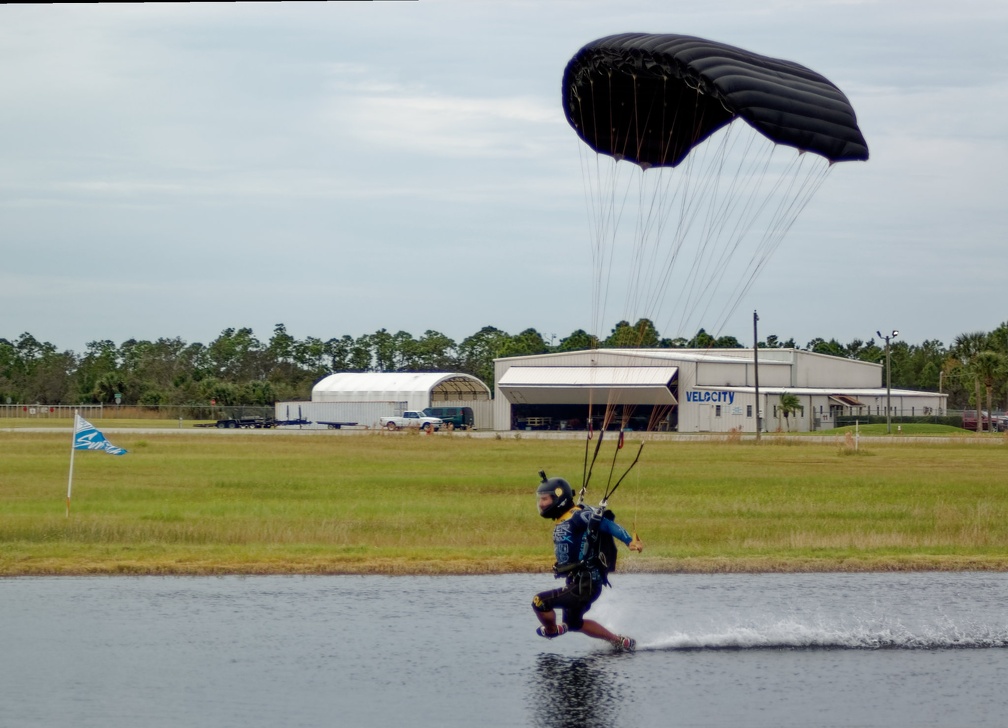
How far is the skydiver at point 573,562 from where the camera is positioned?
10.8 metres

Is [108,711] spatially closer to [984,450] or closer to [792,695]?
[792,695]

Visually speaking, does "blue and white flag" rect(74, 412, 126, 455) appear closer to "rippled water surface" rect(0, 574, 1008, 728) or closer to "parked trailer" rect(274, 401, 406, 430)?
"rippled water surface" rect(0, 574, 1008, 728)

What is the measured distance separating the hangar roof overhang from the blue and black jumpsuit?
218 ft

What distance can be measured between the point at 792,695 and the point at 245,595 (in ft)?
22.9

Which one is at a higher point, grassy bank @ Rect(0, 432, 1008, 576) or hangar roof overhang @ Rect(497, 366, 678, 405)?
hangar roof overhang @ Rect(497, 366, 678, 405)

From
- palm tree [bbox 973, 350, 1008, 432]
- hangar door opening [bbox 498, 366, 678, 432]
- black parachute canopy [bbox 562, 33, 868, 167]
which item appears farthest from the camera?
palm tree [bbox 973, 350, 1008, 432]

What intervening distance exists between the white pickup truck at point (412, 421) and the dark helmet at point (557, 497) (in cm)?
7292

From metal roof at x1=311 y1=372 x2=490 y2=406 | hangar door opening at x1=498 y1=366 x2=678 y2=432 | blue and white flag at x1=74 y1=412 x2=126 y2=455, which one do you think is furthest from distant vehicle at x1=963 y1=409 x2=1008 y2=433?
blue and white flag at x1=74 y1=412 x2=126 y2=455

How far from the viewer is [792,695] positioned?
9.48 meters

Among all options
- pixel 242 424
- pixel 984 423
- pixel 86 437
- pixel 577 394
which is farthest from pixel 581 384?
pixel 86 437

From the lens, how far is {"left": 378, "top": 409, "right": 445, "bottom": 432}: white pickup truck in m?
85.6

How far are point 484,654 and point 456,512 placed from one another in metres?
13.7

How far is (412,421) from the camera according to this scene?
3425 inches

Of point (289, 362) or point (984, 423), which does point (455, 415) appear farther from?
point (289, 362)
